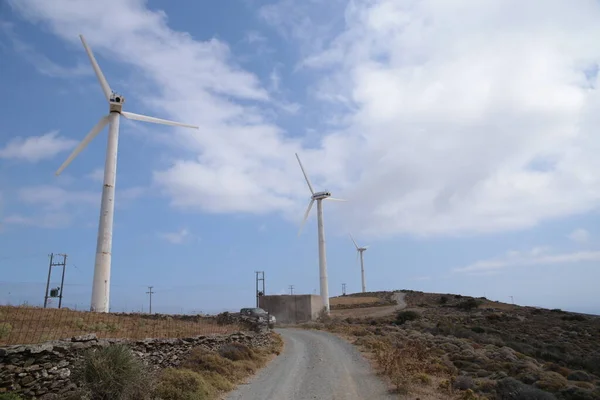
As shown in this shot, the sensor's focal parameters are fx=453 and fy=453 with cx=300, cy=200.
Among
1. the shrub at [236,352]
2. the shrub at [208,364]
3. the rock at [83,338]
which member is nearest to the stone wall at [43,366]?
the rock at [83,338]

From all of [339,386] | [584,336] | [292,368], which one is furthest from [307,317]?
[339,386]

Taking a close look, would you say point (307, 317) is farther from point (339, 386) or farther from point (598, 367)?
point (339, 386)

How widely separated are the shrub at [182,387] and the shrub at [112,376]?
28.3 inches

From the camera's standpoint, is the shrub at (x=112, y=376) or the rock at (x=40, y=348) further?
the shrub at (x=112, y=376)

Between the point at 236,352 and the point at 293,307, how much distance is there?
45.3 metres

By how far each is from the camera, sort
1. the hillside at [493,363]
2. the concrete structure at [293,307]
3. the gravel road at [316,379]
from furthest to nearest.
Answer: the concrete structure at [293,307] → the hillside at [493,363] → the gravel road at [316,379]

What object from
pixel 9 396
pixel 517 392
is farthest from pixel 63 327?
pixel 517 392

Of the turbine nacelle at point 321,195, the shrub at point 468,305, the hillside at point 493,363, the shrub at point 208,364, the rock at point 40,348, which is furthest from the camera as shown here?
the shrub at point 468,305

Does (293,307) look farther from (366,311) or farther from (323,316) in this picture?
(366,311)

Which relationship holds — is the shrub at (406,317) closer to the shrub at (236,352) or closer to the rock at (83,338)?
the shrub at (236,352)

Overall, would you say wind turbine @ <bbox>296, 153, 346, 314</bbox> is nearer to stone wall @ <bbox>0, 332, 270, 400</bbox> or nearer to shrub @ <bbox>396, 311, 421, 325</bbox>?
shrub @ <bbox>396, 311, 421, 325</bbox>

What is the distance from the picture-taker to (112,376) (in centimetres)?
1219

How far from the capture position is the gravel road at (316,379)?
15.5 meters

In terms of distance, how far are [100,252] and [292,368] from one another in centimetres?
1762
